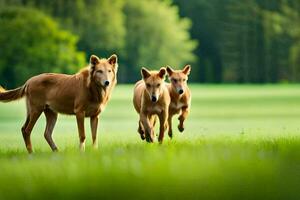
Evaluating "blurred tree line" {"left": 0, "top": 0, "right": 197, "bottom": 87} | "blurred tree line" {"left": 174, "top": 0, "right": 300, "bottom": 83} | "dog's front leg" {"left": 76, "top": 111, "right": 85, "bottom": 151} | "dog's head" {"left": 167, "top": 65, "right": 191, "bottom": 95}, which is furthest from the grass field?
"blurred tree line" {"left": 174, "top": 0, "right": 300, "bottom": 83}

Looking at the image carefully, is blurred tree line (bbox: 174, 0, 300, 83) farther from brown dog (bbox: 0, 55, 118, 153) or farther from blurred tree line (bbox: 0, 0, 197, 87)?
brown dog (bbox: 0, 55, 118, 153)

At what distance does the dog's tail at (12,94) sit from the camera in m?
11.6

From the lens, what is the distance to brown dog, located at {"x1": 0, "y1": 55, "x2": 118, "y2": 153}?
34.6 ft

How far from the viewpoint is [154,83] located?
1123 cm

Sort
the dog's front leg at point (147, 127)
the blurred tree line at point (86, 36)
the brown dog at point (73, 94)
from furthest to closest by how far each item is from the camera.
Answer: the blurred tree line at point (86, 36) → the dog's front leg at point (147, 127) → the brown dog at point (73, 94)

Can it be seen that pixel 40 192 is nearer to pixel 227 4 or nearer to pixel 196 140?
pixel 196 140

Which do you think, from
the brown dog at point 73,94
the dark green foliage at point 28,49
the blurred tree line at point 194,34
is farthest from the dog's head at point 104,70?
the blurred tree line at point 194,34

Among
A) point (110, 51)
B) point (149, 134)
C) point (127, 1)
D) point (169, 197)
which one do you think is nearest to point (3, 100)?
point (149, 134)

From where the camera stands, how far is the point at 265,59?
72.6 m

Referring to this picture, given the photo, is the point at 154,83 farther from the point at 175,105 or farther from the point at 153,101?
the point at 175,105

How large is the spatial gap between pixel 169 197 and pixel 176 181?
1.42 feet

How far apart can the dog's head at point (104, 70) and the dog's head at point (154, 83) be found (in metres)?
0.81

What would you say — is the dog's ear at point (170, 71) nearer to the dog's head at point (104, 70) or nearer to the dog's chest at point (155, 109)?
the dog's chest at point (155, 109)

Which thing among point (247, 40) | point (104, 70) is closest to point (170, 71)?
point (104, 70)
